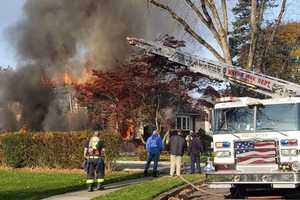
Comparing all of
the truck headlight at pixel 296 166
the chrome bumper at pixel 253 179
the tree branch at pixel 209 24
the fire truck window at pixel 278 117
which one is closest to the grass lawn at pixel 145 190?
the chrome bumper at pixel 253 179

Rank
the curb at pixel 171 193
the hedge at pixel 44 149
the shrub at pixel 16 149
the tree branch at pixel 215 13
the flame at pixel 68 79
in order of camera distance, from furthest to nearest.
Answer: the flame at pixel 68 79, the tree branch at pixel 215 13, the shrub at pixel 16 149, the hedge at pixel 44 149, the curb at pixel 171 193

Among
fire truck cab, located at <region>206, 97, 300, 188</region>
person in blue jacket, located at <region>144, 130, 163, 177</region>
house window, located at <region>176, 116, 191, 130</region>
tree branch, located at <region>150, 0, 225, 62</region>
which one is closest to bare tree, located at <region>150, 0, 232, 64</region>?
tree branch, located at <region>150, 0, 225, 62</region>

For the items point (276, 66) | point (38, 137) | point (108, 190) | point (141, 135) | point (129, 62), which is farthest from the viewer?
point (276, 66)

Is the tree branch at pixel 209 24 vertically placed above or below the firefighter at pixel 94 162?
above

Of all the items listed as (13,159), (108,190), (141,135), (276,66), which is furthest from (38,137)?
(276,66)

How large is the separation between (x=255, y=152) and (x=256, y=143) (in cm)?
20

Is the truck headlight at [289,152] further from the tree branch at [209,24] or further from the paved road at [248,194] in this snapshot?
the tree branch at [209,24]

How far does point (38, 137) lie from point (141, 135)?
1339 cm

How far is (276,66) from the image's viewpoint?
41.1m

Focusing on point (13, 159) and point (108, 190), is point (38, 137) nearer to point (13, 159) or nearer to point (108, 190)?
point (13, 159)

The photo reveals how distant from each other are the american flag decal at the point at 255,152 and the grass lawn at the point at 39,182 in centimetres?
481

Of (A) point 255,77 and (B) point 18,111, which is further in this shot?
(B) point 18,111

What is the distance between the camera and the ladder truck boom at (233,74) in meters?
15.8

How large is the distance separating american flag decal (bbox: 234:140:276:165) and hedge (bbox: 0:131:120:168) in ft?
25.0
